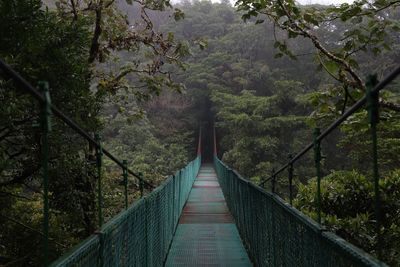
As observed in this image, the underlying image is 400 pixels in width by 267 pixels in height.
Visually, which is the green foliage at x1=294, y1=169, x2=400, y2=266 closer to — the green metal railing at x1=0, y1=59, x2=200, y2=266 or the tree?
the tree

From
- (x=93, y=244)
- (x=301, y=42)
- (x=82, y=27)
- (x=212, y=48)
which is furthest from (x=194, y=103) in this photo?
(x=93, y=244)

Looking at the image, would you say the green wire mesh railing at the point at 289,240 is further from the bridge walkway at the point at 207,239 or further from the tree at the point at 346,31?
the tree at the point at 346,31

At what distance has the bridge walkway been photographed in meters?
4.24

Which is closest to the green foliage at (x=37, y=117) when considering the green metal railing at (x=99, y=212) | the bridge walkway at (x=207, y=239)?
the green metal railing at (x=99, y=212)

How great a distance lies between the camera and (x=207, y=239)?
206 inches

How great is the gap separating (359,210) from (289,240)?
2.99 meters

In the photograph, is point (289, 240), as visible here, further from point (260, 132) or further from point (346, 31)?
point (260, 132)

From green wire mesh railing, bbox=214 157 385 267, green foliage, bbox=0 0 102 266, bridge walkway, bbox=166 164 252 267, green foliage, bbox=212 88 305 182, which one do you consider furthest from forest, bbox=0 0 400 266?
green foliage, bbox=212 88 305 182

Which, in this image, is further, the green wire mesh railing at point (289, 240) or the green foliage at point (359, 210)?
the green foliage at point (359, 210)

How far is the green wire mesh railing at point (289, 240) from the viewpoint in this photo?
51.8 inches

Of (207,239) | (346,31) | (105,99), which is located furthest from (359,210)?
(105,99)

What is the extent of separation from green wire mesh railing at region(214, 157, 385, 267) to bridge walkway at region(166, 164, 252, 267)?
431 mm

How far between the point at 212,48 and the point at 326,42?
Result: 9.69 m

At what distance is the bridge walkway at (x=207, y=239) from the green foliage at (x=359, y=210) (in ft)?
Answer: 2.88
